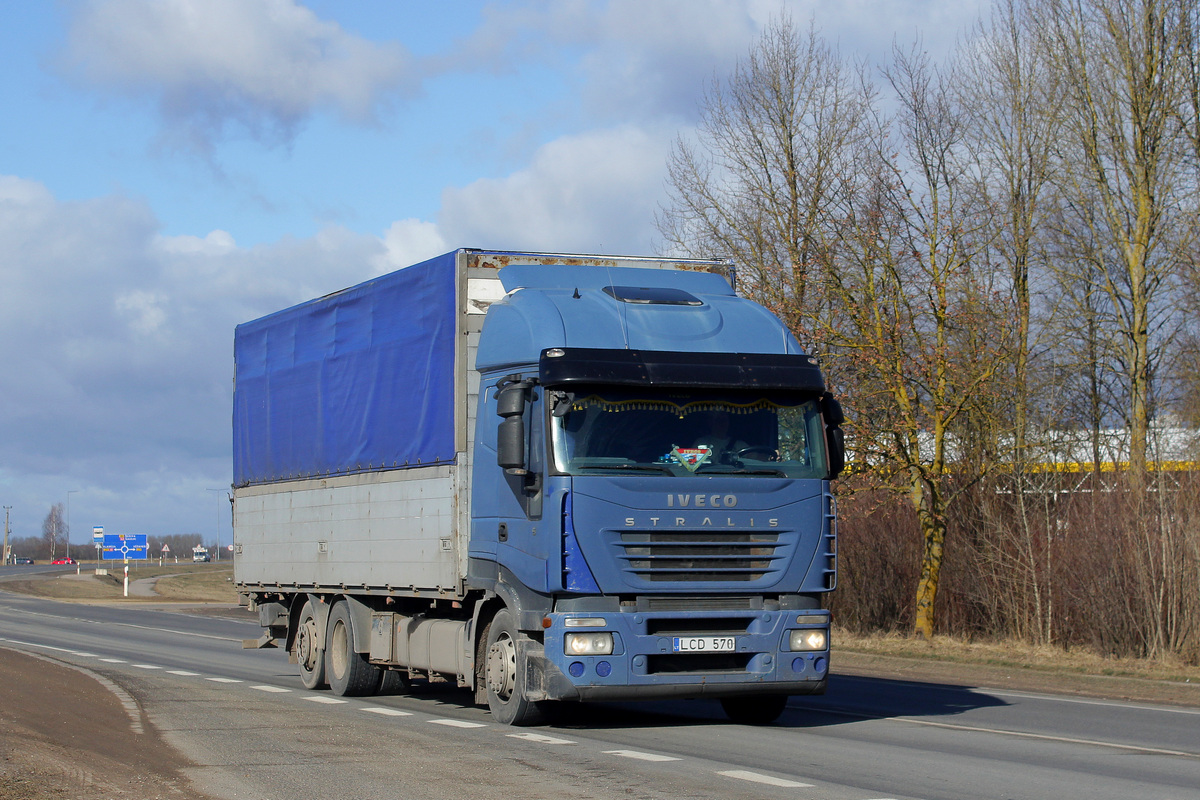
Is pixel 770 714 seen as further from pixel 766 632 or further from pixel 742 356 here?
pixel 742 356

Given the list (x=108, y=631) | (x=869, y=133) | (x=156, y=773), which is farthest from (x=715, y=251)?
(x=156, y=773)

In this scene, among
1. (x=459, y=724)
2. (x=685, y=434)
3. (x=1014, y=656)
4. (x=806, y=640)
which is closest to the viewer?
(x=685, y=434)

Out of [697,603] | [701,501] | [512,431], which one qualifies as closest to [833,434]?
[701,501]

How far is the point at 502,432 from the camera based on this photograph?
11727 mm

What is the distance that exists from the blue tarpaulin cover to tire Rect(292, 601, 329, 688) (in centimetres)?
173

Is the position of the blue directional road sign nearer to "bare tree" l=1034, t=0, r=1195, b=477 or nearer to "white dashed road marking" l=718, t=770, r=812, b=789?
"bare tree" l=1034, t=0, r=1195, b=477

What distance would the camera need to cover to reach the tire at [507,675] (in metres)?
12.0

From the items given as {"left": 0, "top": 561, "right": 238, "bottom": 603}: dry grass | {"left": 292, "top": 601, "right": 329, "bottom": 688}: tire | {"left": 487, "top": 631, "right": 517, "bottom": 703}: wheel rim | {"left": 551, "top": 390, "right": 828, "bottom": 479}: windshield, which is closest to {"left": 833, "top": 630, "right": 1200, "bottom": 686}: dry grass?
{"left": 551, "top": 390, "right": 828, "bottom": 479}: windshield

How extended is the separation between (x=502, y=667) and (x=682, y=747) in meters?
1.98

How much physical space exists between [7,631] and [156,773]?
24392mm

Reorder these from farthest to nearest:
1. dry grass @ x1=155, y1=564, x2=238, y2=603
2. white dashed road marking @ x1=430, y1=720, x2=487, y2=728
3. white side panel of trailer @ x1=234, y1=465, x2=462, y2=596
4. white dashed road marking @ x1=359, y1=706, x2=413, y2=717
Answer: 1. dry grass @ x1=155, y1=564, x2=238, y2=603
2. white dashed road marking @ x1=359, y1=706, x2=413, y2=717
3. white side panel of trailer @ x1=234, y1=465, x2=462, y2=596
4. white dashed road marking @ x1=430, y1=720, x2=487, y2=728

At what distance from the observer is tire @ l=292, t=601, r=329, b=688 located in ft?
55.1

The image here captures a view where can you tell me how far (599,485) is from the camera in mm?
11359

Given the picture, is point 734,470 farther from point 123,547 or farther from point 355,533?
point 123,547
